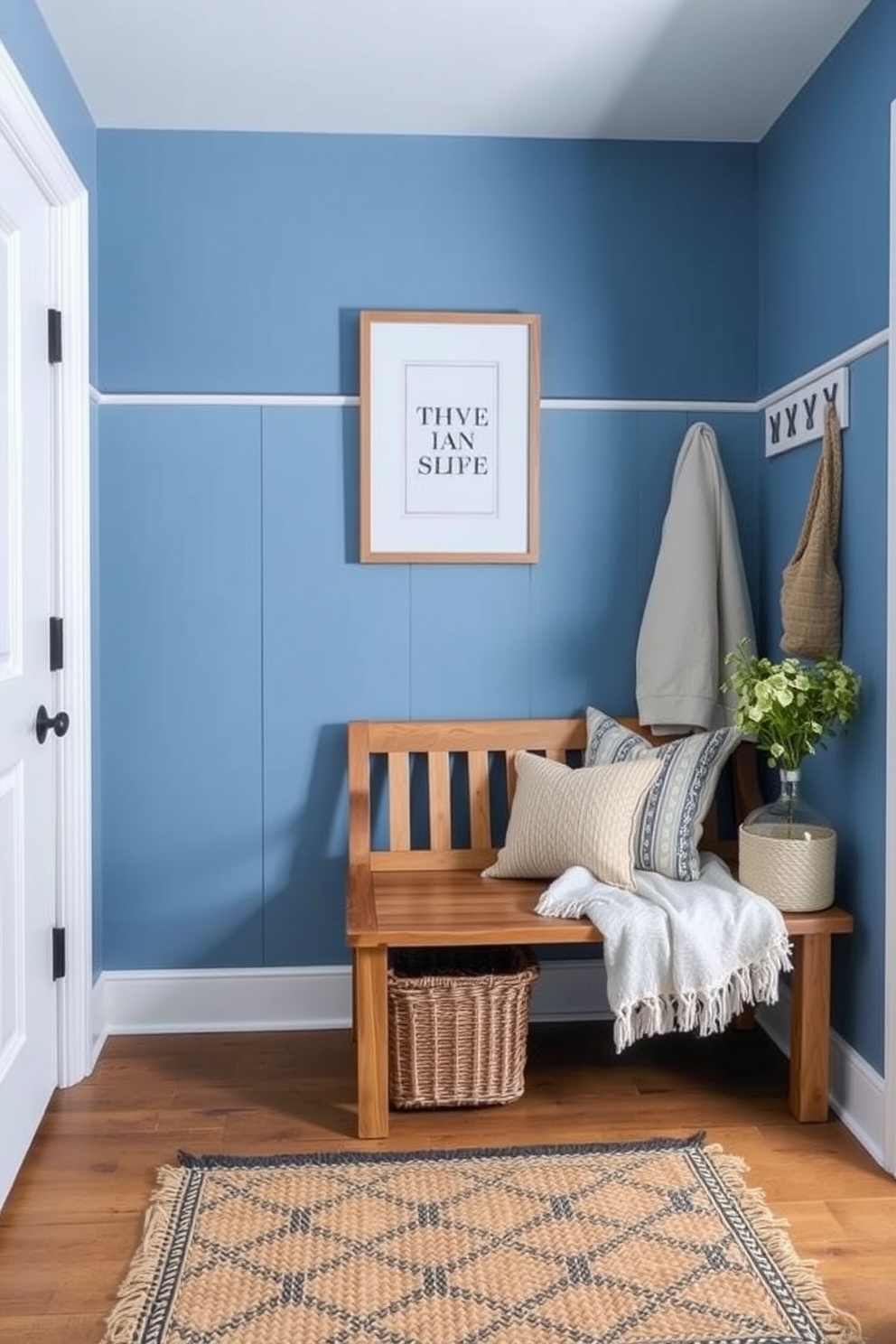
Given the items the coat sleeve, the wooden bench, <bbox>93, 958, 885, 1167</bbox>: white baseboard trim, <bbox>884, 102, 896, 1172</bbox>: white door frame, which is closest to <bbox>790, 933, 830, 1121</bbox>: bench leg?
the wooden bench

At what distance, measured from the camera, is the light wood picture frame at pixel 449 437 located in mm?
3004

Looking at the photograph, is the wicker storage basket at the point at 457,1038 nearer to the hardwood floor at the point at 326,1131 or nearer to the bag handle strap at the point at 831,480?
the hardwood floor at the point at 326,1131

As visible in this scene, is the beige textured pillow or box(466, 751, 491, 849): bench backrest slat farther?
box(466, 751, 491, 849): bench backrest slat

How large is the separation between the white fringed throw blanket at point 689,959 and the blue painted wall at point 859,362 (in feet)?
0.71

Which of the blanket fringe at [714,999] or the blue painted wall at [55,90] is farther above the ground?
the blue painted wall at [55,90]

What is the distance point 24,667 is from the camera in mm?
2342

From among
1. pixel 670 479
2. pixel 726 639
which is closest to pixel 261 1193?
pixel 726 639

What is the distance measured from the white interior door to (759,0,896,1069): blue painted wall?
66.2 inches

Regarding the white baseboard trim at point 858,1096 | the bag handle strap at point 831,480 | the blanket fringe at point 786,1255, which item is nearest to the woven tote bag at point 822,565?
the bag handle strap at point 831,480

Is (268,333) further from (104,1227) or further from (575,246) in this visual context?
(104,1227)

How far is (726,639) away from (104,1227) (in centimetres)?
193

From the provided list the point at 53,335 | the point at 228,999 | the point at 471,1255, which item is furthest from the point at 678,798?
the point at 53,335

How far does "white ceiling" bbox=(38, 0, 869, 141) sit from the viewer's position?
7.96ft

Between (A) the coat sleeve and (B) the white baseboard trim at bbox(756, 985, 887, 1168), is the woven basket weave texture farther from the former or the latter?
(A) the coat sleeve
